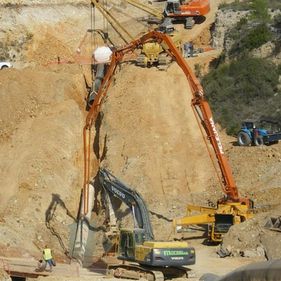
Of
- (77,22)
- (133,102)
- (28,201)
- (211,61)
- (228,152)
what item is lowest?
(28,201)

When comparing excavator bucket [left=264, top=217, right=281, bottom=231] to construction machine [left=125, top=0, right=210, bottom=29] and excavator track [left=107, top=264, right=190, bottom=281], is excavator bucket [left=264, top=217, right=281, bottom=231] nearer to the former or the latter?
excavator track [left=107, top=264, right=190, bottom=281]

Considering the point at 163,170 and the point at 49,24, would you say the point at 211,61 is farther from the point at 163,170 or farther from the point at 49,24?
the point at 163,170

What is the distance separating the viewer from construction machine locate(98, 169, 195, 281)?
29.4 meters

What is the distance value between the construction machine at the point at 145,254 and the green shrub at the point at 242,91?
671 inches

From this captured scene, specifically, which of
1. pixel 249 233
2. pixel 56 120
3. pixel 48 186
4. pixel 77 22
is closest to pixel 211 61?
pixel 77 22

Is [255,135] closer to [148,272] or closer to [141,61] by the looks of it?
[141,61]

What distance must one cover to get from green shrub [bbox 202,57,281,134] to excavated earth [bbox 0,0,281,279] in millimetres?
3080

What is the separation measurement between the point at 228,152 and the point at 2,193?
11411 millimetres

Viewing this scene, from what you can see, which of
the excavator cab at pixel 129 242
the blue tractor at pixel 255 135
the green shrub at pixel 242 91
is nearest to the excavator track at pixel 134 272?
the excavator cab at pixel 129 242

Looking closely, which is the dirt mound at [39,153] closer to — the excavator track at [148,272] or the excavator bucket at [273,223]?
the excavator track at [148,272]

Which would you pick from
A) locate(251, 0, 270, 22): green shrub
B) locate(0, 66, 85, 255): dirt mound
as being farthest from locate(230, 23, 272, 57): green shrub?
locate(0, 66, 85, 255): dirt mound

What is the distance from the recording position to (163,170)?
42.8 m

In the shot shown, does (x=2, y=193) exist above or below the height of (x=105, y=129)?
below

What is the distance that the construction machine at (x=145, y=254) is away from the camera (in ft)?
96.4
